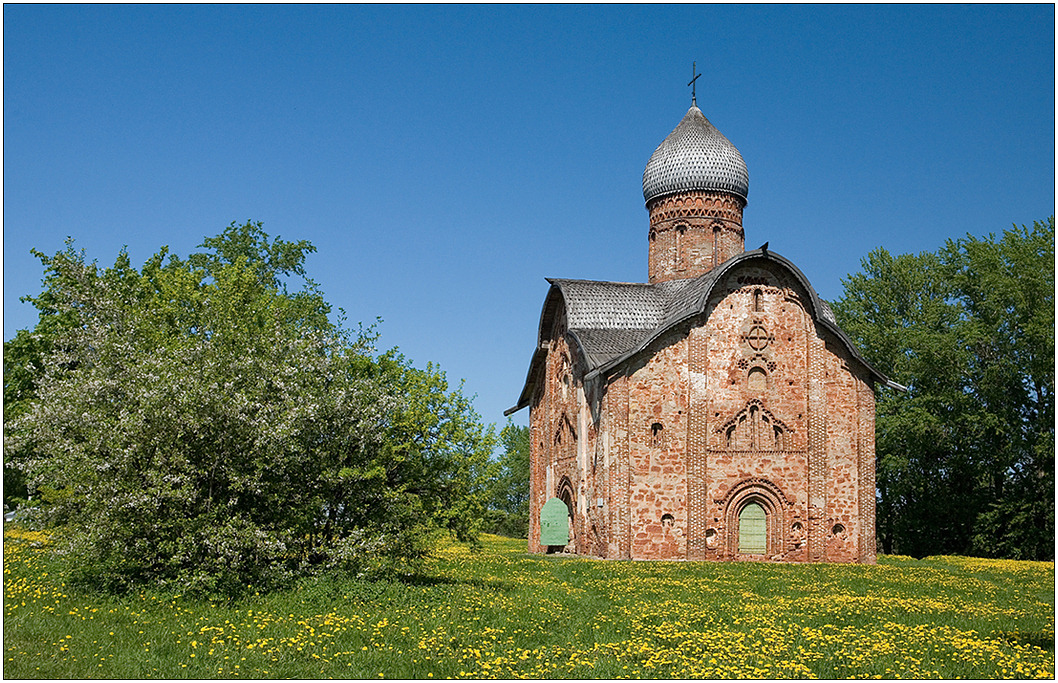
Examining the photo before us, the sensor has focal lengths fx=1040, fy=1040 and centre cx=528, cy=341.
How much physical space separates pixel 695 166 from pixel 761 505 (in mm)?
11412

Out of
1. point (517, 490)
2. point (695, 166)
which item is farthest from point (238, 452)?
point (517, 490)

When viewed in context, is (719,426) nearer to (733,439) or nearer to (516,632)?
(733,439)

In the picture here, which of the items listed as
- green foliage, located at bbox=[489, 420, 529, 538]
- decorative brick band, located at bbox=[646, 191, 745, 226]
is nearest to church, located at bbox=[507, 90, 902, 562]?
decorative brick band, located at bbox=[646, 191, 745, 226]

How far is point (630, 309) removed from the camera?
29.8 metres

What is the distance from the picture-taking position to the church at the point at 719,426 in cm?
2680

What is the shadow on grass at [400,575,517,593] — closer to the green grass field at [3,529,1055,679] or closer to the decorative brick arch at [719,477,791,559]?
the green grass field at [3,529,1055,679]

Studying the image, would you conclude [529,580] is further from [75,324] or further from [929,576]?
[75,324]

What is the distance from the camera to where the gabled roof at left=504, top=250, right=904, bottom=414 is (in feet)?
89.7

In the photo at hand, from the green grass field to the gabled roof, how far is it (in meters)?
10.4

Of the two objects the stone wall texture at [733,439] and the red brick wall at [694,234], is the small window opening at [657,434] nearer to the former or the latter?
the stone wall texture at [733,439]

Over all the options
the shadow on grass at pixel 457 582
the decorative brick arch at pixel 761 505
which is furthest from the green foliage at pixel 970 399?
the shadow on grass at pixel 457 582

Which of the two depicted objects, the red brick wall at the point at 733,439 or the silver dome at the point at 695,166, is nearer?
the red brick wall at the point at 733,439

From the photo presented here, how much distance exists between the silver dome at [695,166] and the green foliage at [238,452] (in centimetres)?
1894

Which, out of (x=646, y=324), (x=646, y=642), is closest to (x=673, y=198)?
(x=646, y=324)
